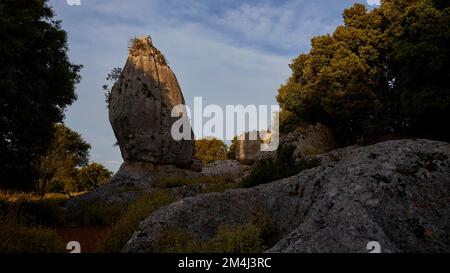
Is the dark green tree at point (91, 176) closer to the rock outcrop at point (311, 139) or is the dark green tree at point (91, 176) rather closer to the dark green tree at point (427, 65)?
the rock outcrop at point (311, 139)

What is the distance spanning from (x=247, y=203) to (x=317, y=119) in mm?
39007

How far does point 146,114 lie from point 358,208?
25244mm

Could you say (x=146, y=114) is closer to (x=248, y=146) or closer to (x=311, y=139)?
(x=311, y=139)

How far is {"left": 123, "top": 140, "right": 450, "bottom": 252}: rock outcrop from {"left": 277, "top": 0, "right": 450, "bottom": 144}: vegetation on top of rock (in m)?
23.0

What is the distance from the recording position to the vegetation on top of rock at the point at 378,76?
28831 millimetres

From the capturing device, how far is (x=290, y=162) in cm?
1453

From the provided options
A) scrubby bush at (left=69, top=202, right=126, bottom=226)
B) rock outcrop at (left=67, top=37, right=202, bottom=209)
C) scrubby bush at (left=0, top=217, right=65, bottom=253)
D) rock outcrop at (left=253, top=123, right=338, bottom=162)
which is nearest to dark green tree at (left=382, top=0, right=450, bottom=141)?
rock outcrop at (left=253, top=123, right=338, bottom=162)

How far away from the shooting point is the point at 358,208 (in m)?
5.59

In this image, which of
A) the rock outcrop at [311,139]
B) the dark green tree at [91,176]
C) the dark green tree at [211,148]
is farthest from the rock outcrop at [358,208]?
the dark green tree at [211,148]

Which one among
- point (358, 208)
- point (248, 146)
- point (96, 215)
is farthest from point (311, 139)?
point (358, 208)

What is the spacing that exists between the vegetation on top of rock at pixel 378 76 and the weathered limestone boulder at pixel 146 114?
17.3 m

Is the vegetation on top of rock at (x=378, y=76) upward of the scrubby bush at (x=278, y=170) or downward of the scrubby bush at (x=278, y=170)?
upward

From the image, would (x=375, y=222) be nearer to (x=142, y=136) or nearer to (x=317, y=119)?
(x=142, y=136)
